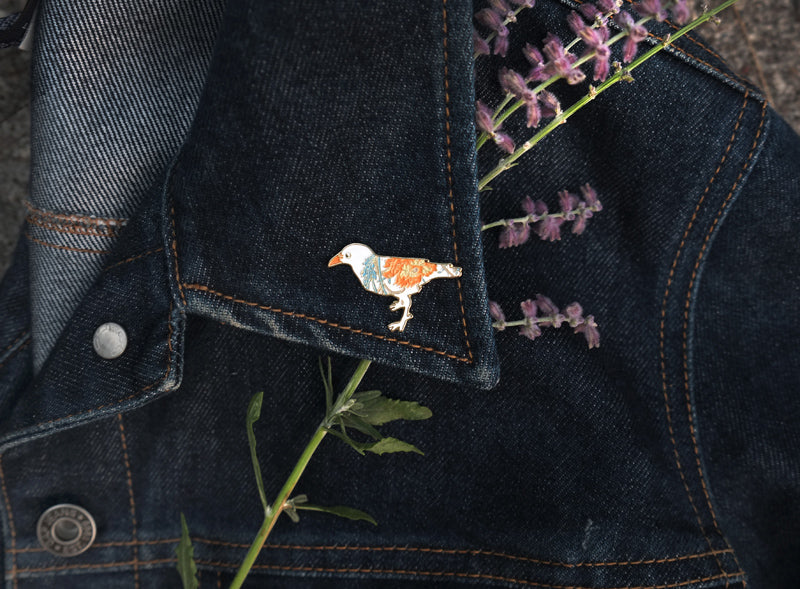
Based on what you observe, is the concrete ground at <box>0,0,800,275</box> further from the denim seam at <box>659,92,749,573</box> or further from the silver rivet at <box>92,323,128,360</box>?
the silver rivet at <box>92,323,128,360</box>

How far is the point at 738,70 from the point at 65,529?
1461 mm

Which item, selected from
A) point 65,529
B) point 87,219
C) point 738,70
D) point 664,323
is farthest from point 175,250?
point 738,70

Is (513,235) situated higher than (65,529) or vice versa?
(513,235)

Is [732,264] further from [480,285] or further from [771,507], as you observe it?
[480,285]

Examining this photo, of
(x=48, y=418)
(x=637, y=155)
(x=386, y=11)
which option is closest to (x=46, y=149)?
(x=48, y=418)

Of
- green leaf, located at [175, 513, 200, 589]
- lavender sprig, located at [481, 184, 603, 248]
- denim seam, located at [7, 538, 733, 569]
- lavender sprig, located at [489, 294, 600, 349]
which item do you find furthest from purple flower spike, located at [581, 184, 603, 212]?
green leaf, located at [175, 513, 200, 589]

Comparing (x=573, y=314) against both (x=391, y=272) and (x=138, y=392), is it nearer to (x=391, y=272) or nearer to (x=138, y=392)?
(x=391, y=272)

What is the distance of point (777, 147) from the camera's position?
0.98 meters

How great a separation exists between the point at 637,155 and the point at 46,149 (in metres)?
0.83

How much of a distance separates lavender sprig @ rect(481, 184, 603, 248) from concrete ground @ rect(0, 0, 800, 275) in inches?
25.2

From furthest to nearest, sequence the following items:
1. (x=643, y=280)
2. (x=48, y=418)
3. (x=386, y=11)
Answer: (x=643, y=280), (x=48, y=418), (x=386, y=11)

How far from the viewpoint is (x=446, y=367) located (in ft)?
2.56

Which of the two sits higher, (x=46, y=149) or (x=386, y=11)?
(x=386, y=11)

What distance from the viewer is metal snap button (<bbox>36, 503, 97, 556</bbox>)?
1.00 metres
